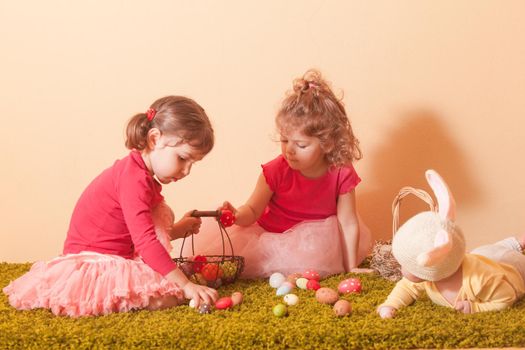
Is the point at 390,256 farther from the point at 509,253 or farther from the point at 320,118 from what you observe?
the point at 320,118

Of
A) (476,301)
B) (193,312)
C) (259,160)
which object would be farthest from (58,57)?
(476,301)

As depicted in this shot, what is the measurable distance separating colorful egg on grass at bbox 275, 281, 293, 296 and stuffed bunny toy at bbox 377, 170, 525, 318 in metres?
0.30

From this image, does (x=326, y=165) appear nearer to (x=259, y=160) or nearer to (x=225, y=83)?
(x=259, y=160)

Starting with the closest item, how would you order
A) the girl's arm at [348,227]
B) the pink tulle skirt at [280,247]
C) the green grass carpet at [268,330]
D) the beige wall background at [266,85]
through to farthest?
the green grass carpet at [268,330] < the pink tulle skirt at [280,247] < the girl's arm at [348,227] < the beige wall background at [266,85]

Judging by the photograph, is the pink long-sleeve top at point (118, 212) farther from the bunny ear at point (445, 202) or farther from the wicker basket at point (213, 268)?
the bunny ear at point (445, 202)

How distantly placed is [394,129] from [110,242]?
3.61 feet

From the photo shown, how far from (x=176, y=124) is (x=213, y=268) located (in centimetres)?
44

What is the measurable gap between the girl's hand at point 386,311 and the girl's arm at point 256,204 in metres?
0.64

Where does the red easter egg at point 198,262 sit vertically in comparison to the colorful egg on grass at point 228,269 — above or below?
above

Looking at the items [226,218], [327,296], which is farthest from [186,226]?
[327,296]

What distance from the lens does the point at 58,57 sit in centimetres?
226

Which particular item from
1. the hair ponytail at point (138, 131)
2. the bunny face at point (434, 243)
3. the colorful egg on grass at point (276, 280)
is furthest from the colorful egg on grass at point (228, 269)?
the bunny face at point (434, 243)

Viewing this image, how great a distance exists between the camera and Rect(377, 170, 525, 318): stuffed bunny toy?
4.61 ft

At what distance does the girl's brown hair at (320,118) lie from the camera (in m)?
1.96
